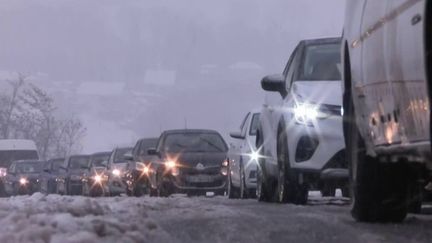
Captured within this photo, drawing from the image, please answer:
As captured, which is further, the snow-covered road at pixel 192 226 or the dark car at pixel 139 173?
the dark car at pixel 139 173

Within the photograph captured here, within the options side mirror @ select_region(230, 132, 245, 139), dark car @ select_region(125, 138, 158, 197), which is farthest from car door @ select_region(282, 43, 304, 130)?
dark car @ select_region(125, 138, 158, 197)

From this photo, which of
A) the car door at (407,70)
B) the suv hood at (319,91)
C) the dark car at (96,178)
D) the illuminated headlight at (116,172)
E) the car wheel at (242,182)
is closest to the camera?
the car door at (407,70)

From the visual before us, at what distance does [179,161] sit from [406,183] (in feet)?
38.3

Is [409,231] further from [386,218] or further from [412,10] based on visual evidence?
[412,10]

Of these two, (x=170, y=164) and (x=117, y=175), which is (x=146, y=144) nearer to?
(x=117, y=175)

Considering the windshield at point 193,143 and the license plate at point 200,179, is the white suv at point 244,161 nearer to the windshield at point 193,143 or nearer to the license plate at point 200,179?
the license plate at point 200,179

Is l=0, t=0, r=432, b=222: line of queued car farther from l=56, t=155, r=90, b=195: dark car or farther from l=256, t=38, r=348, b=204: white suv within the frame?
l=56, t=155, r=90, b=195: dark car

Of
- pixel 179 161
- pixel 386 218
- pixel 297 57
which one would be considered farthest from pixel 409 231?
pixel 179 161

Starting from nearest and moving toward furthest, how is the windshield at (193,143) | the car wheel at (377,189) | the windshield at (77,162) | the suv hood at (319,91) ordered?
1. the car wheel at (377,189)
2. the suv hood at (319,91)
3. the windshield at (193,143)
4. the windshield at (77,162)

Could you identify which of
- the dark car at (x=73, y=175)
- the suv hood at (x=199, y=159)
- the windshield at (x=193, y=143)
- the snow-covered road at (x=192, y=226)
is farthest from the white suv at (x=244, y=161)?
the dark car at (x=73, y=175)

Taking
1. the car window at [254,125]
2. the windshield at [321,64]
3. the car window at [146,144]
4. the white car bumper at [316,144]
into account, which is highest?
the windshield at [321,64]

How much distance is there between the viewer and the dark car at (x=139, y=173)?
70.7ft

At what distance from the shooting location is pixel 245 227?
284 inches

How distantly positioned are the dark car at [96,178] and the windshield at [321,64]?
55.8ft
